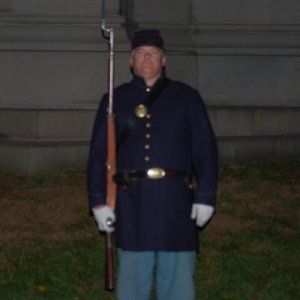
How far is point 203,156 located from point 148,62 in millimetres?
614

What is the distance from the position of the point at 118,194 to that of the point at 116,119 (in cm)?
43

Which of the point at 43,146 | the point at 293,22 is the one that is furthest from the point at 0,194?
the point at 293,22

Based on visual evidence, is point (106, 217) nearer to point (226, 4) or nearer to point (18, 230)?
point (18, 230)

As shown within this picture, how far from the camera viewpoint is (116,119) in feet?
17.9

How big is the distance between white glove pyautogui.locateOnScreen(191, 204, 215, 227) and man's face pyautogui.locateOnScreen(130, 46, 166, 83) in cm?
77

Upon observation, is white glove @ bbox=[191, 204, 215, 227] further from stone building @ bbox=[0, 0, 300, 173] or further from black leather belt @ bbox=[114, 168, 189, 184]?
stone building @ bbox=[0, 0, 300, 173]

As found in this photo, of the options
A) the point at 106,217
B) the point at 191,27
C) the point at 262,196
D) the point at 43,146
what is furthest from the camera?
the point at 191,27

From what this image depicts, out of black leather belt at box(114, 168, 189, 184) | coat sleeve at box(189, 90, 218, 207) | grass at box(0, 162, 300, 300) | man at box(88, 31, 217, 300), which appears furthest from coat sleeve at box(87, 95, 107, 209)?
grass at box(0, 162, 300, 300)

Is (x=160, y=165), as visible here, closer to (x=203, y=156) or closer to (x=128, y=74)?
(x=203, y=156)

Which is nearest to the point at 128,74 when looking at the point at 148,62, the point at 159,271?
the point at 148,62

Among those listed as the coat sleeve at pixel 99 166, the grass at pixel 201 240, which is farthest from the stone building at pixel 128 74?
the coat sleeve at pixel 99 166

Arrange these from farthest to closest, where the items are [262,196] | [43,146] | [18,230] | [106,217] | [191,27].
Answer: [191,27] < [43,146] < [262,196] < [18,230] < [106,217]

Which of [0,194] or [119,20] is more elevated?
[119,20]

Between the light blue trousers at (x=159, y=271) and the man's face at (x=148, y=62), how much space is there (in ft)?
3.29
